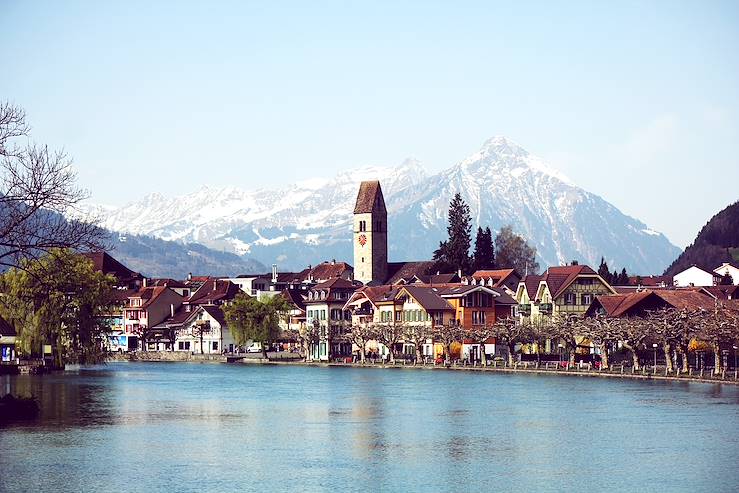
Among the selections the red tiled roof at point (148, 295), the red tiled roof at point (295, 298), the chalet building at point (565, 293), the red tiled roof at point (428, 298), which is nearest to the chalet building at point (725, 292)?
the chalet building at point (565, 293)

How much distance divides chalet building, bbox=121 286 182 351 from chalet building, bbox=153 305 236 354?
10.8 feet

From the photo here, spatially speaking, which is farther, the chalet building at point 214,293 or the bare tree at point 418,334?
the chalet building at point 214,293

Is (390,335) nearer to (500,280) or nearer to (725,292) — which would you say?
(500,280)

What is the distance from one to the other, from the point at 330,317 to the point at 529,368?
4791 centimetres

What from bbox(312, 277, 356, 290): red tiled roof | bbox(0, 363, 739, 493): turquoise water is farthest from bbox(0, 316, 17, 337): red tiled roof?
bbox(312, 277, 356, 290): red tiled roof

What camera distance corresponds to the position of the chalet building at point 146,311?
192 m

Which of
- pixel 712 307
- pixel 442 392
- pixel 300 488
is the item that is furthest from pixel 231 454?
pixel 712 307

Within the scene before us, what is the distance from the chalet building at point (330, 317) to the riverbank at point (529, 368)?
6.12m

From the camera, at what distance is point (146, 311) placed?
192m

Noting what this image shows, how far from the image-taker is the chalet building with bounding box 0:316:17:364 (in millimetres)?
110188

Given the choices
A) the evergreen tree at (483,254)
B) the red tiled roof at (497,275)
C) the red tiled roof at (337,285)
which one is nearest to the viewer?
the red tiled roof at (497,275)

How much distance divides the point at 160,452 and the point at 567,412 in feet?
85.4

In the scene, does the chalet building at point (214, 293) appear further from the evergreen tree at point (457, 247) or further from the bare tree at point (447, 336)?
the bare tree at point (447, 336)

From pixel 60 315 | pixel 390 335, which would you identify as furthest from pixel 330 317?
pixel 60 315
